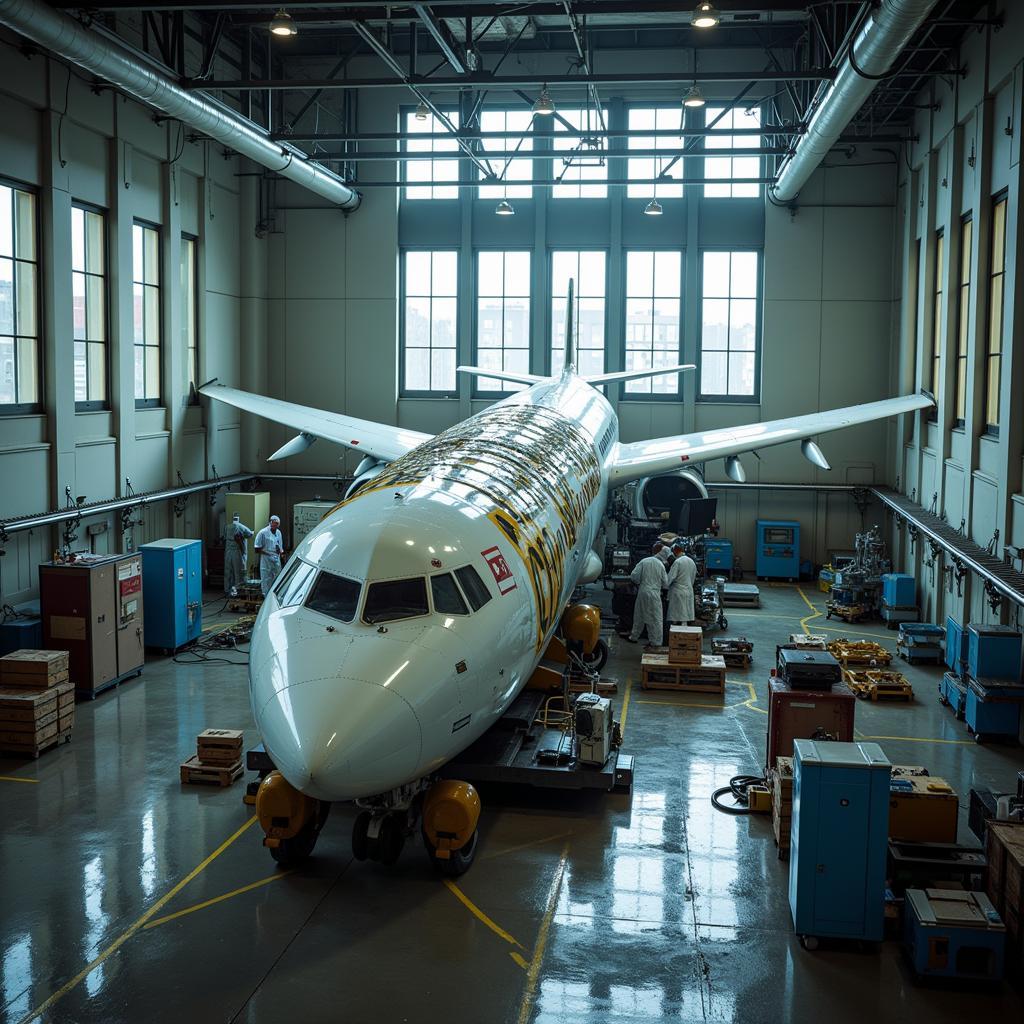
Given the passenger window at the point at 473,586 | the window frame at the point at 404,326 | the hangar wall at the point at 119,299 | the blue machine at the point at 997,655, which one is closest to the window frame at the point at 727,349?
the window frame at the point at 404,326

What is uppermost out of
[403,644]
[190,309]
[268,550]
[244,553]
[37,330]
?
[190,309]

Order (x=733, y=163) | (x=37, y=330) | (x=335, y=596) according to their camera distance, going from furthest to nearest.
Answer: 1. (x=733, y=163)
2. (x=37, y=330)
3. (x=335, y=596)

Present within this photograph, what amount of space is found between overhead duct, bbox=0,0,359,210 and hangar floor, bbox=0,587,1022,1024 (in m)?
12.4

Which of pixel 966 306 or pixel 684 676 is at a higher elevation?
pixel 966 306

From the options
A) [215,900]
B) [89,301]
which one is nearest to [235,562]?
[89,301]

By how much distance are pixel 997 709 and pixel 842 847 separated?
853cm

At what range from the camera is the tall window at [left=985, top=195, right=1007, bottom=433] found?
23858 millimetres

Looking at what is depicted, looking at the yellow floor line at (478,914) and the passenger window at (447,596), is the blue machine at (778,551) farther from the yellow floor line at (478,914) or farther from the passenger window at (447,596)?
the yellow floor line at (478,914)

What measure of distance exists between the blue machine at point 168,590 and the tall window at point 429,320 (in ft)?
48.1

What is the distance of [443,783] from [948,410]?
63.9 feet

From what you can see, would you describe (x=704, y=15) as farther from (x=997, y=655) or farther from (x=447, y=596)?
(x=997, y=655)

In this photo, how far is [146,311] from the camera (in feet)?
97.9

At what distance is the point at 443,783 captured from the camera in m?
13.2

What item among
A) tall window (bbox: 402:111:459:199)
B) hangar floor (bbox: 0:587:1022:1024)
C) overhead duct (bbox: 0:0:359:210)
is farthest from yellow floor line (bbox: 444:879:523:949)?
tall window (bbox: 402:111:459:199)
